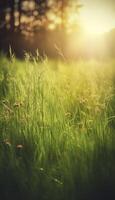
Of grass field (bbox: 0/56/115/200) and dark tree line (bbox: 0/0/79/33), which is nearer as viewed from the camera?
grass field (bbox: 0/56/115/200)

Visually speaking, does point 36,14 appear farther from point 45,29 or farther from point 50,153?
point 50,153

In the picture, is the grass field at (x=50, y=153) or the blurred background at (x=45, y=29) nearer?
the grass field at (x=50, y=153)

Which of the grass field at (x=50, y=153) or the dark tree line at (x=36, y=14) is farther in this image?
the dark tree line at (x=36, y=14)

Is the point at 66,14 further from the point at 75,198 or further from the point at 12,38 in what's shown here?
the point at 75,198

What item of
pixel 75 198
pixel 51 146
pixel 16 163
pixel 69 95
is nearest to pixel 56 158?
pixel 51 146

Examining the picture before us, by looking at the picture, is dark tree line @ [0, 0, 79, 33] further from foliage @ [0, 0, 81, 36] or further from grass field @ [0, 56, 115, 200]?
grass field @ [0, 56, 115, 200]

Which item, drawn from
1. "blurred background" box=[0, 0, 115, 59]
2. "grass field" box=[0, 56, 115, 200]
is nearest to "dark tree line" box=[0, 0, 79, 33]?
"blurred background" box=[0, 0, 115, 59]

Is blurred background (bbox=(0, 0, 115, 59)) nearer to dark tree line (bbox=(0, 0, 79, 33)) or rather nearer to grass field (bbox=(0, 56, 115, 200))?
dark tree line (bbox=(0, 0, 79, 33))

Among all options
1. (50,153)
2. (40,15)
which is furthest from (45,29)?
(50,153)

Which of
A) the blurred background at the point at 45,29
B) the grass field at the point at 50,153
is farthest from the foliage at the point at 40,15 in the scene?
the grass field at the point at 50,153

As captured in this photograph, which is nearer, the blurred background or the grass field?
the grass field

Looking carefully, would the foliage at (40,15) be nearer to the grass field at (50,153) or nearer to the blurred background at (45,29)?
the blurred background at (45,29)

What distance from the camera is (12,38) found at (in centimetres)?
1927

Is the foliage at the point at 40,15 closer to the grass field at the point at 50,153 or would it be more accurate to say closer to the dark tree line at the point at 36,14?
the dark tree line at the point at 36,14
